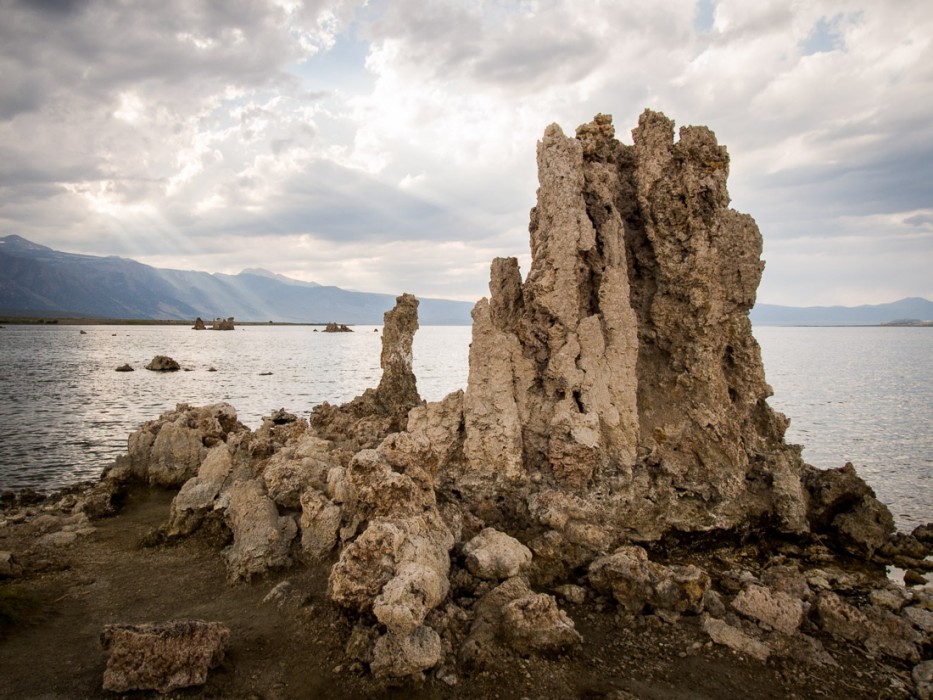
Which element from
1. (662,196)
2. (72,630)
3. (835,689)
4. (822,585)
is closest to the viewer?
(835,689)

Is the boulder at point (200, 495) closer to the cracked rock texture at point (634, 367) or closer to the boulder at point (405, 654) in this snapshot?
the cracked rock texture at point (634, 367)

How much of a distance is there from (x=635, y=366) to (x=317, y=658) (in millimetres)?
12511

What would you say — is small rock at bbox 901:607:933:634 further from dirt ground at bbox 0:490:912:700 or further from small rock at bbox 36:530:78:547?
small rock at bbox 36:530:78:547

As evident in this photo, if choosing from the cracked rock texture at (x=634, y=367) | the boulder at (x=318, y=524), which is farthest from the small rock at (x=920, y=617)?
the boulder at (x=318, y=524)

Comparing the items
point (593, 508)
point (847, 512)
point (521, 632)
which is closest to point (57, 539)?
point (521, 632)

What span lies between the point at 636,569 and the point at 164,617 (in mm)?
10813

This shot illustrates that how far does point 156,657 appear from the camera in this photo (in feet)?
30.1

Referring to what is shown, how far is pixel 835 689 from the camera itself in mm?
9828

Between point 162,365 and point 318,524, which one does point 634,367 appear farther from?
point 162,365

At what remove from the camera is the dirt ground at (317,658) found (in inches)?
371

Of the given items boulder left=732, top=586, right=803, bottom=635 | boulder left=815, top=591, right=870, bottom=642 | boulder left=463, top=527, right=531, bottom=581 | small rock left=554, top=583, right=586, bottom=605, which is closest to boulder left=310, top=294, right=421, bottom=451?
boulder left=463, top=527, right=531, bottom=581

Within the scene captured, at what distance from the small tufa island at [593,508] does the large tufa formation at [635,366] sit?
74 mm

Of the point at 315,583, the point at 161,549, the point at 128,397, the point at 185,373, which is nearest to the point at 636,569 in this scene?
the point at 315,583

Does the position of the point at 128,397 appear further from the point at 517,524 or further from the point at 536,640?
the point at 536,640
